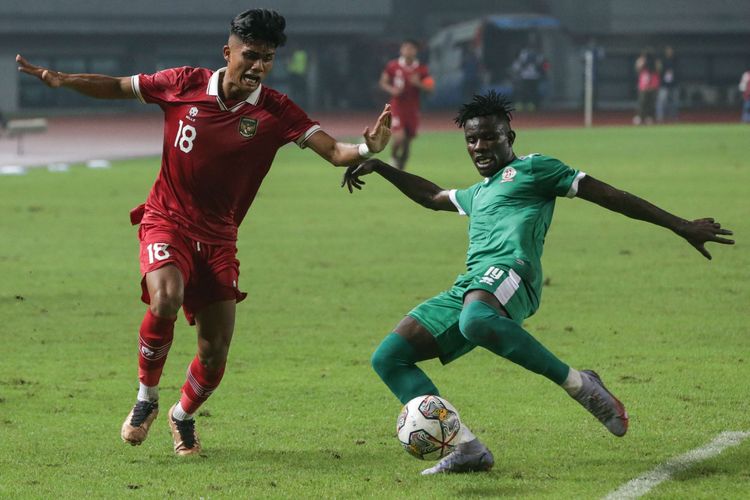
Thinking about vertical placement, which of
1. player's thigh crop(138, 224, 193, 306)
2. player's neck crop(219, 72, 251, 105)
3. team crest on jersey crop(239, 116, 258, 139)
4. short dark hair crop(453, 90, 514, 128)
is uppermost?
player's neck crop(219, 72, 251, 105)

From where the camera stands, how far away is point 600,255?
45.3 ft

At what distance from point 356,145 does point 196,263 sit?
0.96 m

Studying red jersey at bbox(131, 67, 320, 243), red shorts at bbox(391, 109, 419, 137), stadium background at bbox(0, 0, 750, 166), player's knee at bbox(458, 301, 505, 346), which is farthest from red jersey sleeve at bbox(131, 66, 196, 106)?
stadium background at bbox(0, 0, 750, 166)

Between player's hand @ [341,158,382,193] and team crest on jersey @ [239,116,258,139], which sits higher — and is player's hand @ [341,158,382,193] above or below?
below

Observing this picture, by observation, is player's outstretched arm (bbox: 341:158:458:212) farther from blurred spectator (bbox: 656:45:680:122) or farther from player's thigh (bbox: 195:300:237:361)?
blurred spectator (bbox: 656:45:680:122)

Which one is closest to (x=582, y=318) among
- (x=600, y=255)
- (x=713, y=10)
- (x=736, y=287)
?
(x=736, y=287)

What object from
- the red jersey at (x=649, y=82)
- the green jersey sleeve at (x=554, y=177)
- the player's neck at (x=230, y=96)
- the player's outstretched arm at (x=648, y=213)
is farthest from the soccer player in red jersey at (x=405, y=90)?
the red jersey at (x=649, y=82)

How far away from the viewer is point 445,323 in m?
6.11

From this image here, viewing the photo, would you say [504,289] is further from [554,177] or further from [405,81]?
[405,81]

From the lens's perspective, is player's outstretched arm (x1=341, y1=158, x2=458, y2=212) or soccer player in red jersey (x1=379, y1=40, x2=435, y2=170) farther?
soccer player in red jersey (x1=379, y1=40, x2=435, y2=170)

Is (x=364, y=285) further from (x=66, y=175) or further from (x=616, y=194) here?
(x=66, y=175)

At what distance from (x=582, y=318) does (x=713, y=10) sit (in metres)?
48.7

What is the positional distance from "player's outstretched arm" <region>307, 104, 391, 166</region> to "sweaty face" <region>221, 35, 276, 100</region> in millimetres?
419

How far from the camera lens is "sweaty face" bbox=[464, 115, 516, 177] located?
6367 millimetres
